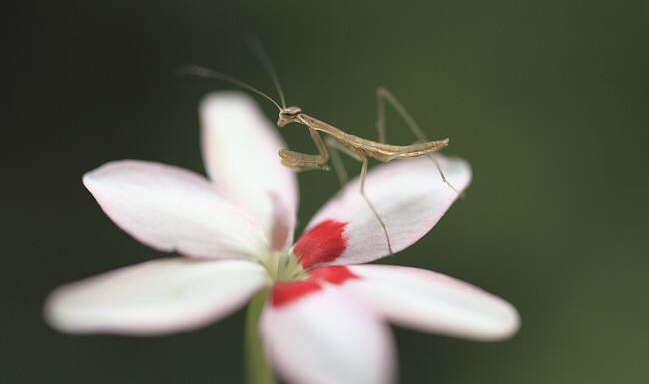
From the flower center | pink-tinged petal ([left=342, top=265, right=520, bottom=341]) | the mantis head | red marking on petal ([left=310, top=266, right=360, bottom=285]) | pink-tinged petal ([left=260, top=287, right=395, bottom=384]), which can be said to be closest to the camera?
pink-tinged petal ([left=260, top=287, right=395, bottom=384])

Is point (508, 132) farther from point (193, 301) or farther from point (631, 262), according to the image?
point (193, 301)

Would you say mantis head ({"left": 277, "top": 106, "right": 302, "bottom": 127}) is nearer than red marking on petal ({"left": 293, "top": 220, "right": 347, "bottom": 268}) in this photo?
No

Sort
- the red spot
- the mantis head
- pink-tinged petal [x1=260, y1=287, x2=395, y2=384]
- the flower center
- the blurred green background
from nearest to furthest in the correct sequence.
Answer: pink-tinged petal [x1=260, y1=287, x2=395, y2=384], the red spot, the flower center, the mantis head, the blurred green background

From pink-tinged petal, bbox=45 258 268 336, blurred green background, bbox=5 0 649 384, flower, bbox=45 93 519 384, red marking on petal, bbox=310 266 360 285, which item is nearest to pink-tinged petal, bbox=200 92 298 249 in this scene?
flower, bbox=45 93 519 384

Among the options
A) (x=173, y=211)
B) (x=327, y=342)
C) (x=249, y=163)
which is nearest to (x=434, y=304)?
(x=327, y=342)

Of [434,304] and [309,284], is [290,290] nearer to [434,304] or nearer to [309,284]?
[309,284]

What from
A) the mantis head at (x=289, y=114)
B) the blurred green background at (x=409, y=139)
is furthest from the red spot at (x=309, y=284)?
the blurred green background at (x=409, y=139)

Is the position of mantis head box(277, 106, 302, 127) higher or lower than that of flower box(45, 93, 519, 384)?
higher

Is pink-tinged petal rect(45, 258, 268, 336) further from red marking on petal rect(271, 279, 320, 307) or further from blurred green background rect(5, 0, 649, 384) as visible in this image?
blurred green background rect(5, 0, 649, 384)
